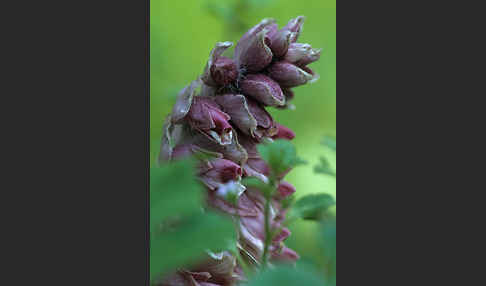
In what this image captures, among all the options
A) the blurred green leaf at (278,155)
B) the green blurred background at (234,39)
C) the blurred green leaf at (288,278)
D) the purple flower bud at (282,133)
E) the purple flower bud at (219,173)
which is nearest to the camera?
the blurred green leaf at (288,278)

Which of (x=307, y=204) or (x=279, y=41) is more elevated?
(x=279, y=41)

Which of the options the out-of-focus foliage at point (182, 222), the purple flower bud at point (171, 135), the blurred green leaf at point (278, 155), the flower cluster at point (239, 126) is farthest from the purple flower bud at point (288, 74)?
the out-of-focus foliage at point (182, 222)

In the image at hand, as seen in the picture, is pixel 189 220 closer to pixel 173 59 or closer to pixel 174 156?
pixel 174 156

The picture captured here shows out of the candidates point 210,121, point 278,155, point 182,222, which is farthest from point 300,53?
point 182,222

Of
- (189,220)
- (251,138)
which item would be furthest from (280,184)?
(189,220)

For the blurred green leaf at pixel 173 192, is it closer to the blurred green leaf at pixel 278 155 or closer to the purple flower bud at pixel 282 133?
the blurred green leaf at pixel 278 155

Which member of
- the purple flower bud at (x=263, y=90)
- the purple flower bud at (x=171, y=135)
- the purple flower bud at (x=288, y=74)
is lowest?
the purple flower bud at (x=171, y=135)

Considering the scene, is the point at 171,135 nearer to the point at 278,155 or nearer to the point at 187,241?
the point at 278,155

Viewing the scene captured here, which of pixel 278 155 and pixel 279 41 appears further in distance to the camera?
pixel 279 41
